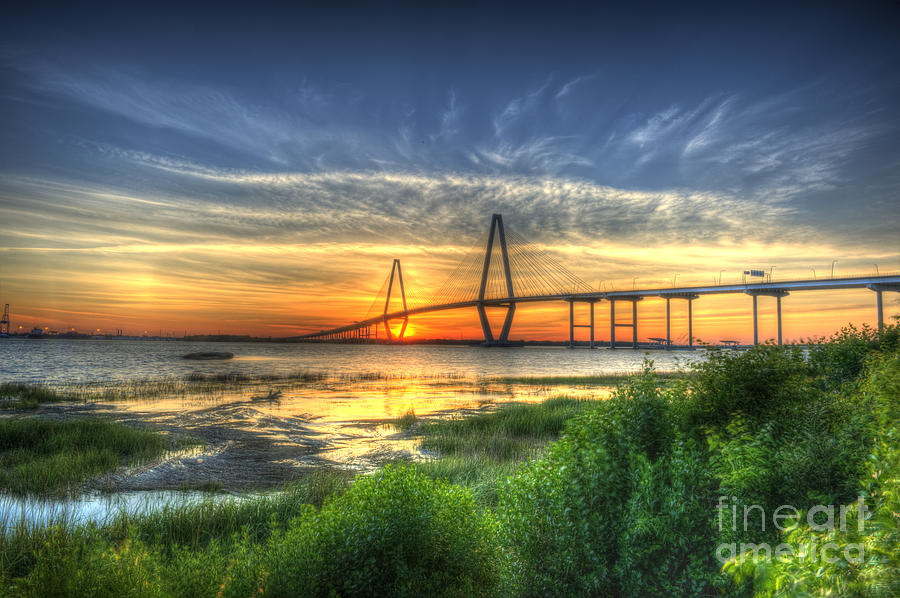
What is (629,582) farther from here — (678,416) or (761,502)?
(678,416)

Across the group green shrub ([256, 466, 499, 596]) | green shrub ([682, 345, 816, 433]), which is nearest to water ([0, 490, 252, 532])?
green shrub ([256, 466, 499, 596])

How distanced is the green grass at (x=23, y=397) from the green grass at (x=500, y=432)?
18892mm

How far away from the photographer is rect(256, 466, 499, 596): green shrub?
436 cm

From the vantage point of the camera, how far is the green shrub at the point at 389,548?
4.36 metres

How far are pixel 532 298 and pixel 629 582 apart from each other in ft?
274

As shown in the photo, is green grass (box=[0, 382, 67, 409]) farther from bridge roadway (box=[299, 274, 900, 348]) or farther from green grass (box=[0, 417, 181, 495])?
bridge roadway (box=[299, 274, 900, 348])

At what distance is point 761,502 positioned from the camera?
4.98 metres

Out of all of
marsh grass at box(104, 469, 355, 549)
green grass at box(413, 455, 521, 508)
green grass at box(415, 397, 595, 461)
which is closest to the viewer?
marsh grass at box(104, 469, 355, 549)

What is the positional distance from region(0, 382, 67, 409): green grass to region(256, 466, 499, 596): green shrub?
24478mm

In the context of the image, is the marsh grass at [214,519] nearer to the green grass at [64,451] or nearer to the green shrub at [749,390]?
the green grass at [64,451]

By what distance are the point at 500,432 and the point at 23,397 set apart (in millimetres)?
24529

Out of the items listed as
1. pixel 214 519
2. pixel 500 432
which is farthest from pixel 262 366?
pixel 214 519

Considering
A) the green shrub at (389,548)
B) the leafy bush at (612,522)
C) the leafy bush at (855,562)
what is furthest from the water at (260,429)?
the green shrub at (389,548)

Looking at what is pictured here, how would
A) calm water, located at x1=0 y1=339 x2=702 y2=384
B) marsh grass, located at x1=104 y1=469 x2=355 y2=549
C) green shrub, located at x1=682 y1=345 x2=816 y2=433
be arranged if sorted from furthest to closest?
1. calm water, located at x1=0 y1=339 x2=702 y2=384
2. marsh grass, located at x1=104 y1=469 x2=355 y2=549
3. green shrub, located at x1=682 y1=345 x2=816 y2=433
